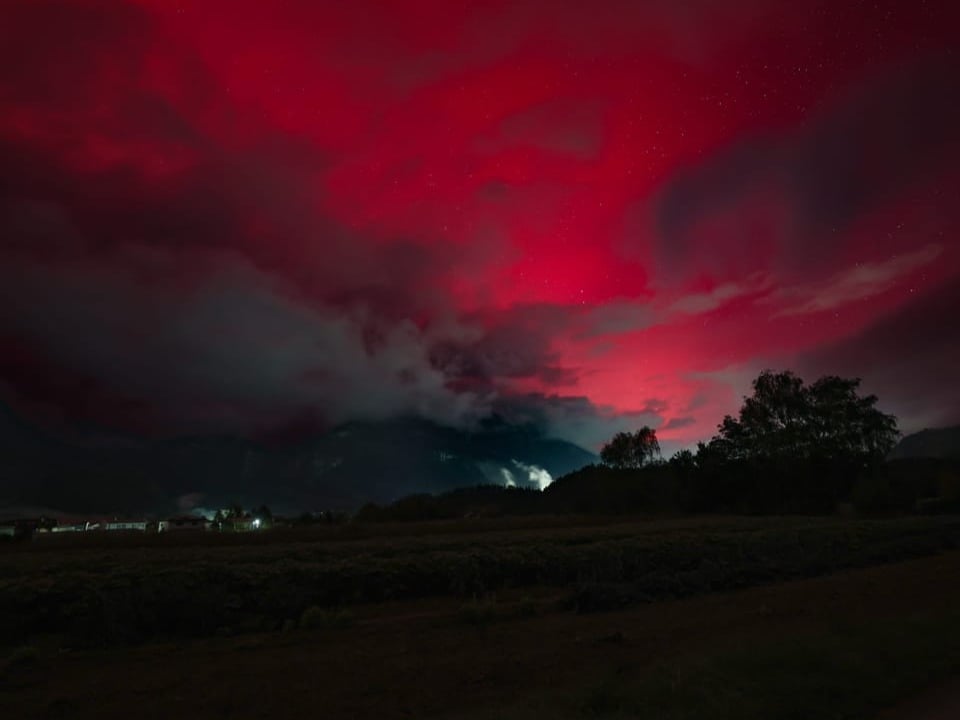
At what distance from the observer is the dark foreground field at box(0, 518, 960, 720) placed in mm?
9883

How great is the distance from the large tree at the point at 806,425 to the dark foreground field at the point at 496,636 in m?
58.1

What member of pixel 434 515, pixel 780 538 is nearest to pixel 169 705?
pixel 780 538

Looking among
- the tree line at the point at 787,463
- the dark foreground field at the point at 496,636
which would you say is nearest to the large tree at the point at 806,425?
the tree line at the point at 787,463

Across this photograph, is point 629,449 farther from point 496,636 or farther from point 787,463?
point 496,636

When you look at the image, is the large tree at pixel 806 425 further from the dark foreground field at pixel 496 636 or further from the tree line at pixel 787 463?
the dark foreground field at pixel 496 636

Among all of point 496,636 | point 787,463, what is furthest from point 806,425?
point 496,636

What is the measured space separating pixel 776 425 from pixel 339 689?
91277mm

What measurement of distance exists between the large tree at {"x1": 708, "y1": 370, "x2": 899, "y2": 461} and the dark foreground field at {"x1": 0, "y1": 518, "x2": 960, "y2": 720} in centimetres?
5811

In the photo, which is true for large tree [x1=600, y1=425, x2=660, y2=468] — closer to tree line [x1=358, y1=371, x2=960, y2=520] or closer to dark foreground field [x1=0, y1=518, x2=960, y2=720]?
tree line [x1=358, y1=371, x2=960, y2=520]

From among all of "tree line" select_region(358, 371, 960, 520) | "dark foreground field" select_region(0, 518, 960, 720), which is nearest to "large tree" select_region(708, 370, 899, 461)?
"tree line" select_region(358, 371, 960, 520)

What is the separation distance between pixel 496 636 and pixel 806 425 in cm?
8497

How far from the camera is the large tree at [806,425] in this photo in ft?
271

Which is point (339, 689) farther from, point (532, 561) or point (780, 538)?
point (780, 538)

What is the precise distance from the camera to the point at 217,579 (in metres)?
22.6
